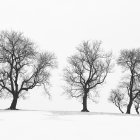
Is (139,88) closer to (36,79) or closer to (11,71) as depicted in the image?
(36,79)

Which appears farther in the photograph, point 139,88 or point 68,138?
point 139,88

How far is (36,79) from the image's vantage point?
1559 inches

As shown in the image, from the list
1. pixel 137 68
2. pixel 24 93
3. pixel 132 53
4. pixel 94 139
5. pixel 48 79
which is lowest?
pixel 94 139

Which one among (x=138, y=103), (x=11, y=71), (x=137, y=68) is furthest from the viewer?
(x=138, y=103)

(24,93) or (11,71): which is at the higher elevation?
(11,71)

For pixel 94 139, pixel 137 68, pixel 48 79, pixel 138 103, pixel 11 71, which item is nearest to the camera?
pixel 94 139

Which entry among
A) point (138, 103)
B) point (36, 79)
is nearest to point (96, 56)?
point (36, 79)

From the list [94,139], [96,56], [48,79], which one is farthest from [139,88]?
[94,139]

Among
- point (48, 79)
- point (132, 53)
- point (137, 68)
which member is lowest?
point (48, 79)

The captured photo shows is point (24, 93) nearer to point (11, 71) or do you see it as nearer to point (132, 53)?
point (11, 71)

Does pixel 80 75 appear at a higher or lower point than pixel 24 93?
higher

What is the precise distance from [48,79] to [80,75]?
5.71 m

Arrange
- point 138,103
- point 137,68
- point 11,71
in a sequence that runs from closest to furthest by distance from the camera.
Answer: point 11,71 < point 137,68 < point 138,103

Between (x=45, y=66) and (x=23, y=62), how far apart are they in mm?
3912
